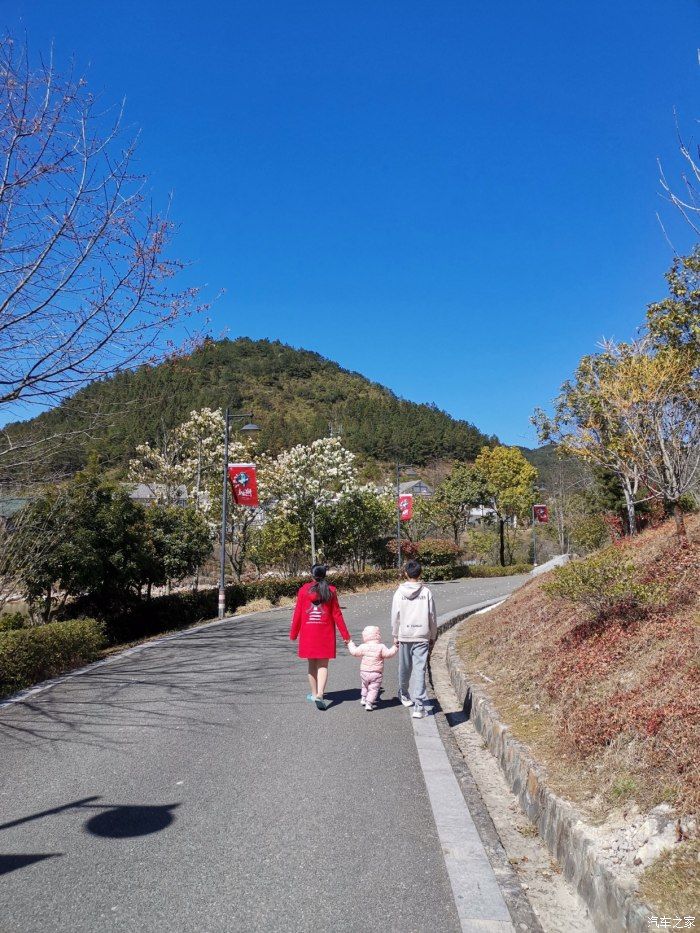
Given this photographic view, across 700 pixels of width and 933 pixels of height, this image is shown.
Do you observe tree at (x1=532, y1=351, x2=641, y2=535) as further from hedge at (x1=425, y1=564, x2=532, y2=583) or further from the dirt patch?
hedge at (x1=425, y1=564, x2=532, y2=583)

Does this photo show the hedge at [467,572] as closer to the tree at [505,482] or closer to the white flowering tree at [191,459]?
the tree at [505,482]

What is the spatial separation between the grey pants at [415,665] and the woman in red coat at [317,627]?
0.69m

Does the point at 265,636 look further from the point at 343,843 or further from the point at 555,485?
the point at 555,485

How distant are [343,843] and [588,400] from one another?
42.6 feet

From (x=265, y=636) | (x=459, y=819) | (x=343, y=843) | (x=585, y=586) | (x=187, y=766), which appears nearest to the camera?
(x=343, y=843)

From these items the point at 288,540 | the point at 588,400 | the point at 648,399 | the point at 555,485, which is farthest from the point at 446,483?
the point at 648,399

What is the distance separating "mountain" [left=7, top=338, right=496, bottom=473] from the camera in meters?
8.39

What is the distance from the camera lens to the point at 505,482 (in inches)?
1949

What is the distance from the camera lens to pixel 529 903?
348 centimetres

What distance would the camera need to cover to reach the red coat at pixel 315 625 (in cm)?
755

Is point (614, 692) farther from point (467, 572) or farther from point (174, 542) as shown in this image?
point (467, 572)

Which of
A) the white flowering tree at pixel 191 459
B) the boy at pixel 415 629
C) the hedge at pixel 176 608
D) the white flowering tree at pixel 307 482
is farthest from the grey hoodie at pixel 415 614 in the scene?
the white flowering tree at pixel 191 459

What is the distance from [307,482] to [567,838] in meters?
28.1

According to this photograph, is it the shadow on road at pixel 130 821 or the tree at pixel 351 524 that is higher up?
the tree at pixel 351 524
